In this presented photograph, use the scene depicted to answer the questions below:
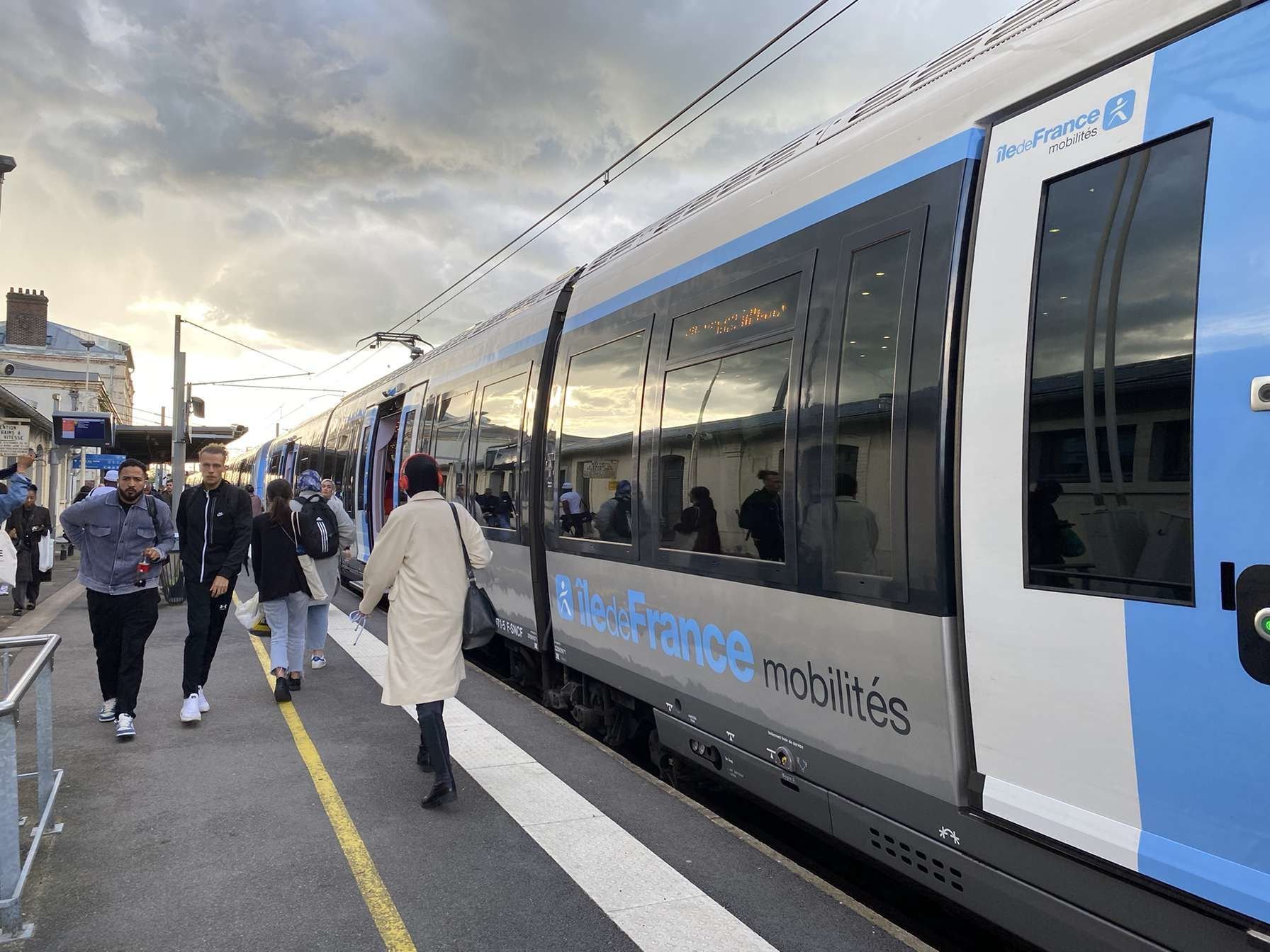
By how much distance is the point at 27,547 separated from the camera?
1285cm

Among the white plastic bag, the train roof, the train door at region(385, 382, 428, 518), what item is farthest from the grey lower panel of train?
the train door at region(385, 382, 428, 518)

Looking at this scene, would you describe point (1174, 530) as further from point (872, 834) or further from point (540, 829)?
point (540, 829)

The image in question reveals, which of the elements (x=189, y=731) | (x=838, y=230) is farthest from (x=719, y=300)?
(x=189, y=731)

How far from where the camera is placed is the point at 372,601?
493 centimetres

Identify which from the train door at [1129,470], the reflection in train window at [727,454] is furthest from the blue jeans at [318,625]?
the train door at [1129,470]

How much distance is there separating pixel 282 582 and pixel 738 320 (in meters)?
4.73

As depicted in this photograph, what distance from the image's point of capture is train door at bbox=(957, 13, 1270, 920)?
7.38ft

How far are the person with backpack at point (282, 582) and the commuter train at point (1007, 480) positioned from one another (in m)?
3.76

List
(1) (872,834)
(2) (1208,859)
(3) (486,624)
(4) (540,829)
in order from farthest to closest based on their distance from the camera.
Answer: (3) (486,624), (4) (540,829), (1) (872,834), (2) (1208,859)

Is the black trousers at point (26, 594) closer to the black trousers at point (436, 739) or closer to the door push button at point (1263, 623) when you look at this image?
the black trousers at point (436, 739)

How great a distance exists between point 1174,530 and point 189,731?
6.13 meters

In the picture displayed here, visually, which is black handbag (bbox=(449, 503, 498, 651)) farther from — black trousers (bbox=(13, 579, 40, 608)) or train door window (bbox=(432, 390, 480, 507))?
black trousers (bbox=(13, 579, 40, 608))

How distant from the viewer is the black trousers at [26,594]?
12.3m

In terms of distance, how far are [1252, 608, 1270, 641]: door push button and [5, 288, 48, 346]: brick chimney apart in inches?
2526
